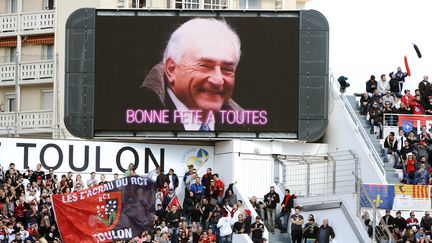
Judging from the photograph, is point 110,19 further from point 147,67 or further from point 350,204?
point 350,204

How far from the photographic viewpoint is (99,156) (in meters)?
58.4

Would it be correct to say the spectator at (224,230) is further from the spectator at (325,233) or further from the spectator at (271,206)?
the spectator at (325,233)

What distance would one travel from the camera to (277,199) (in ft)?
183

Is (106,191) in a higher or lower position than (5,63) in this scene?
lower

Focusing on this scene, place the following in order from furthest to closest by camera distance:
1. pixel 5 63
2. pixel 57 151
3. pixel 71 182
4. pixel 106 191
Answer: pixel 5 63
pixel 57 151
pixel 71 182
pixel 106 191

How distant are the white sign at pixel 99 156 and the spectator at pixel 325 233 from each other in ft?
24.0

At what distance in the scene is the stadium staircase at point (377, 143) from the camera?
187 ft

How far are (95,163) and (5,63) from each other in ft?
29.7

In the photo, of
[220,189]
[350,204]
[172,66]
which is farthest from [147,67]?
[350,204]

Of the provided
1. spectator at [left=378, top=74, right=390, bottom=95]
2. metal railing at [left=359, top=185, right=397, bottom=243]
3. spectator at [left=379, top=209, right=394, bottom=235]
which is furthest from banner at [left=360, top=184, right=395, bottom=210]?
spectator at [left=378, top=74, right=390, bottom=95]

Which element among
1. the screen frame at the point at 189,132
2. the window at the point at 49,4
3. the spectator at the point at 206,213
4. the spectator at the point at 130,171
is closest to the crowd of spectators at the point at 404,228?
the spectator at the point at 206,213

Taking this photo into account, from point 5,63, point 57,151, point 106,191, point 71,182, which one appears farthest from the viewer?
point 5,63

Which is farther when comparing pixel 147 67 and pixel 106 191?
pixel 147 67

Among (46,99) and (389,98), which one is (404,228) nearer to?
(389,98)
